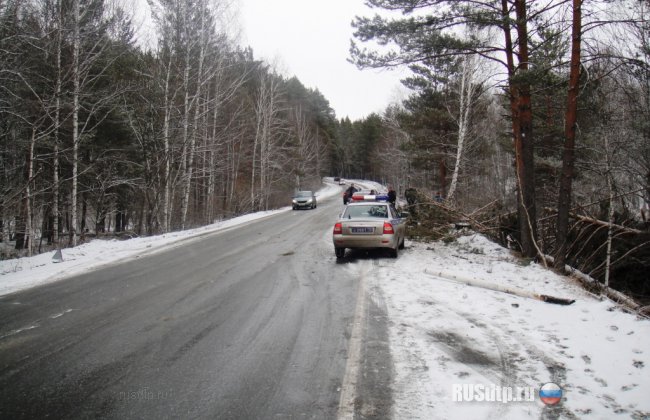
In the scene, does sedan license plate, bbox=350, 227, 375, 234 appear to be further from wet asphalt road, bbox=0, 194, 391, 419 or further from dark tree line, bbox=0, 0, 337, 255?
dark tree line, bbox=0, 0, 337, 255

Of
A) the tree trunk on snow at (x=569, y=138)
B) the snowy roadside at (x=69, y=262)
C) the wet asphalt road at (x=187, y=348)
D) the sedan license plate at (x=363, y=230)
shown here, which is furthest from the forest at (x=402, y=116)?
the wet asphalt road at (x=187, y=348)

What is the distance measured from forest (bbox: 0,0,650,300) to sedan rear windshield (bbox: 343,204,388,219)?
3.18 m

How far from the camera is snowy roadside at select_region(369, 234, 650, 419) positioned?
127 inches

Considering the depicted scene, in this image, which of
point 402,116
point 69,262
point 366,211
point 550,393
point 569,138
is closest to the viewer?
point 550,393

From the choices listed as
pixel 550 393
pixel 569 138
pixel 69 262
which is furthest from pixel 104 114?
pixel 550 393

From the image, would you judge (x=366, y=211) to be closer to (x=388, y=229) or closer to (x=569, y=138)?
(x=388, y=229)

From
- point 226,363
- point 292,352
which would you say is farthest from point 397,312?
point 226,363

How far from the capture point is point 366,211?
10.6 m

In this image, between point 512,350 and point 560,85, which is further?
point 560,85

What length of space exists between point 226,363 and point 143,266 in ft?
20.6

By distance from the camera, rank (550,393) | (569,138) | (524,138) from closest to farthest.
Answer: (550,393)
(569,138)
(524,138)

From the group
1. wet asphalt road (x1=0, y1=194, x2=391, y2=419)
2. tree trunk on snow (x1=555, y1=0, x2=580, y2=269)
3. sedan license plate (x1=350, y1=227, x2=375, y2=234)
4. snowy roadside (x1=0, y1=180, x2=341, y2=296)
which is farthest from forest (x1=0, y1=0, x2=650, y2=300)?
wet asphalt road (x1=0, y1=194, x2=391, y2=419)

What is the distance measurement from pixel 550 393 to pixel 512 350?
3.08 ft

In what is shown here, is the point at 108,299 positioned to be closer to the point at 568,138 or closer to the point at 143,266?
the point at 143,266
